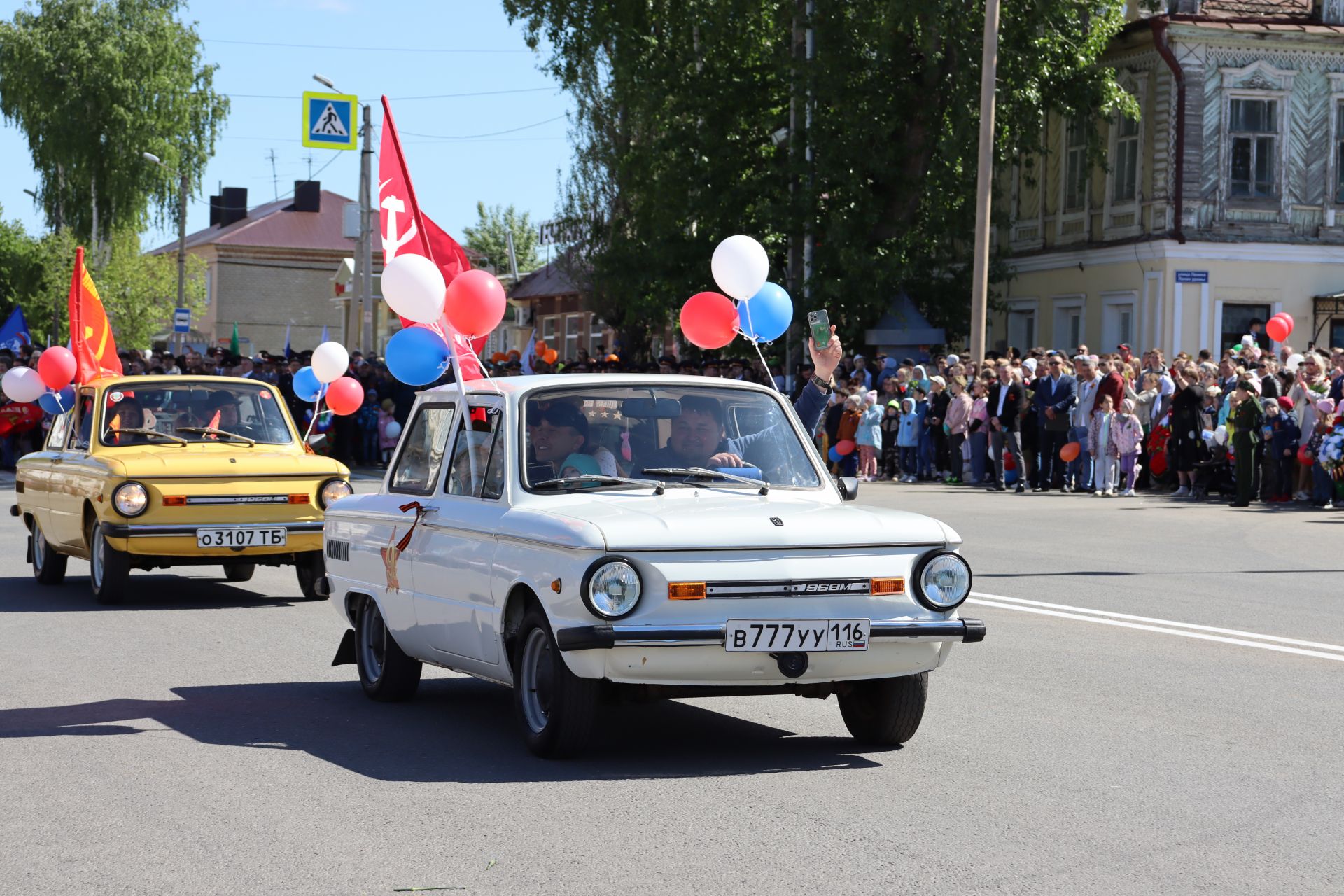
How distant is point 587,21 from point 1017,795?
37.4 metres

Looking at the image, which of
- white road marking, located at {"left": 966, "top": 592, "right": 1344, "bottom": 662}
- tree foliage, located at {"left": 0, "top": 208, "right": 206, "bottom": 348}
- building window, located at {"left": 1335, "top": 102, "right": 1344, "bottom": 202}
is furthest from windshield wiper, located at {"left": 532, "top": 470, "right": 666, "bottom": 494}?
tree foliage, located at {"left": 0, "top": 208, "right": 206, "bottom": 348}

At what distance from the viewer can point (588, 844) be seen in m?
5.93

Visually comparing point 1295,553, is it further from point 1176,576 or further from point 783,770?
point 783,770

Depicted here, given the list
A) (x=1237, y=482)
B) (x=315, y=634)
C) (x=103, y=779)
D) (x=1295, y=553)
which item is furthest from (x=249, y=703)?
(x=1237, y=482)

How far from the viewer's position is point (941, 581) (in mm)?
7371

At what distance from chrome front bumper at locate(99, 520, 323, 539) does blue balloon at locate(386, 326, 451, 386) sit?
379 centimetres

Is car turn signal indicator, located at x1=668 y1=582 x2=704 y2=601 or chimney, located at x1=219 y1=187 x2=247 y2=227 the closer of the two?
car turn signal indicator, located at x1=668 y1=582 x2=704 y2=601

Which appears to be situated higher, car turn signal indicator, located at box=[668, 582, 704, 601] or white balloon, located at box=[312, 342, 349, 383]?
white balloon, located at box=[312, 342, 349, 383]

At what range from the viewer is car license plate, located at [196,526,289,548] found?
1310 cm

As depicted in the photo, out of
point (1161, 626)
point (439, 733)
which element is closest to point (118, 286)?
point (1161, 626)

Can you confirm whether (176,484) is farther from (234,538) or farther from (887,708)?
(887,708)

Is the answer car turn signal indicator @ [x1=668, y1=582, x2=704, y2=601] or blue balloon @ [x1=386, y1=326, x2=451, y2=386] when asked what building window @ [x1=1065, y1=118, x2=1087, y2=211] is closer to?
blue balloon @ [x1=386, y1=326, x2=451, y2=386]

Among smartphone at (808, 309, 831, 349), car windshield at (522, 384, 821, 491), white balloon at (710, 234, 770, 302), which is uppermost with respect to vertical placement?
white balloon at (710, 234, 770, 302)

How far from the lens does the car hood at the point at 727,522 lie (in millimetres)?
7000
